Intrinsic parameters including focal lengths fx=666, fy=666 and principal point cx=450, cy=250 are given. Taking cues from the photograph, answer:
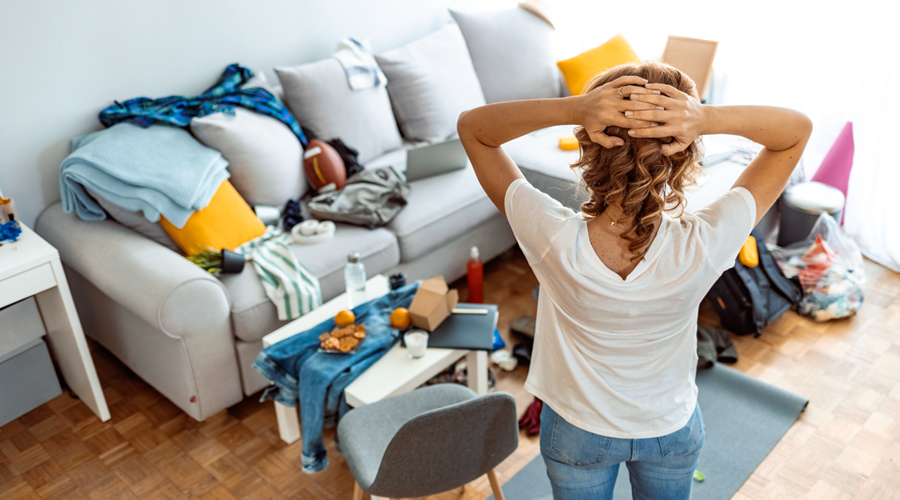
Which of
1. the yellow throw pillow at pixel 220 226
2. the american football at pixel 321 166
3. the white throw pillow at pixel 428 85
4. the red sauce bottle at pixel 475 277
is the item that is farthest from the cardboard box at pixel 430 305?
the white throw pillow at pixel 428 85

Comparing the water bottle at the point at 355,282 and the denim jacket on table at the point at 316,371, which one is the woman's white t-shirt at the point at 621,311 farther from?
the water bottle at the point at 355,282

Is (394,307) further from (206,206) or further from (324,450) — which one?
(206,206)

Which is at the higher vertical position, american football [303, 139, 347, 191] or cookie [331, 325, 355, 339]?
american football [303, 139, 347, 191]

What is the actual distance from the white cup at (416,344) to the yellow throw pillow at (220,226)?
816 mm

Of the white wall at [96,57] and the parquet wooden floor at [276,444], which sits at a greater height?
the white wall at [96,57]

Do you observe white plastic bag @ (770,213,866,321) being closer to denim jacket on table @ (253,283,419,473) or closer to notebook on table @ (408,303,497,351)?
notebook on table @ (408,303,497,351)

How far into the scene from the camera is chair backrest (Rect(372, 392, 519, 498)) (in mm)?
1309

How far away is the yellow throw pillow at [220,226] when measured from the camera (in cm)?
227

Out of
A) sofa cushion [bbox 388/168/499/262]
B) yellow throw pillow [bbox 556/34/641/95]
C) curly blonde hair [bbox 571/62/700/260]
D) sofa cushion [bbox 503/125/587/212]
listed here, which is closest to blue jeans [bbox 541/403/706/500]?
curly blonde hair [bbox 571/62/700/260]

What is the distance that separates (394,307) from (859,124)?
244 centimetres

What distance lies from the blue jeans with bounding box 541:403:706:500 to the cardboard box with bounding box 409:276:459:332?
81cm

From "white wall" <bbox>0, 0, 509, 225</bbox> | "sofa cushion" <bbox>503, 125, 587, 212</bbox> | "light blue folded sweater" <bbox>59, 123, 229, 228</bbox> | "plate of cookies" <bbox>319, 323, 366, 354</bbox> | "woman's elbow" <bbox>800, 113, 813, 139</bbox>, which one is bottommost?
"plate of cookies" <bbox>319, 323, 366, 354</bbox>

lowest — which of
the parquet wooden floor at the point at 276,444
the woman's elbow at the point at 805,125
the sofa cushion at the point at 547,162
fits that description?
the parquet wooden floor at the point at 276,444

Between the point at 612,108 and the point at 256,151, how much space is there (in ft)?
6.07
